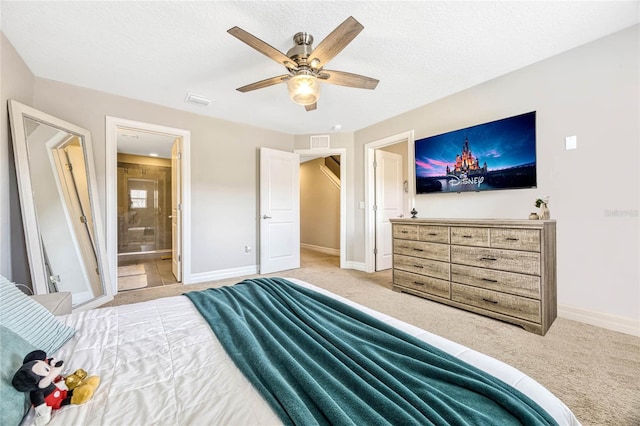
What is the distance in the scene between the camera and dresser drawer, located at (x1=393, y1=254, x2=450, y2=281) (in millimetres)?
2789

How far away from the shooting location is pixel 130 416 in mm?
668

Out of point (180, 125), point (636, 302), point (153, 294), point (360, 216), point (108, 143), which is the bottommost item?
point (153, 294)

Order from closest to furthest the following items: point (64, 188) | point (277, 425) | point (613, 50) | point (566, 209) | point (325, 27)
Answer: point (277, 425) → point (325, 27) → point (613, 50) → point (566, 209) → point (64, 188)

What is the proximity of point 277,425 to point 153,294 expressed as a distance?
3.30 meters

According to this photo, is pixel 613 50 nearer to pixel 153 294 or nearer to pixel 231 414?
pixel 231 414

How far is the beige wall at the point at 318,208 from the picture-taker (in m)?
6.45

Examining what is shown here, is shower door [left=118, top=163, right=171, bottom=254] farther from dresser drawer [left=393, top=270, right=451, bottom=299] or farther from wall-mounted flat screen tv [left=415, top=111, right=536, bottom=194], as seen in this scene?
wall-mounted flat screen tv [left=415, top=111, right=536, bottom=194]

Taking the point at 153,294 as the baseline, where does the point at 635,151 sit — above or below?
above

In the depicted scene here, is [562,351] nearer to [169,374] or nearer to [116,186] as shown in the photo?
[169,374]

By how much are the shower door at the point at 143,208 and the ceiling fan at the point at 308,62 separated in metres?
4.94

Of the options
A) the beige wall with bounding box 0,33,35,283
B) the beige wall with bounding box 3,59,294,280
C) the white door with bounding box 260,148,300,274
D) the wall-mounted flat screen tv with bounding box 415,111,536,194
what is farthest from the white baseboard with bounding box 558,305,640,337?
the beige wall with bounding box 0,33,35,283

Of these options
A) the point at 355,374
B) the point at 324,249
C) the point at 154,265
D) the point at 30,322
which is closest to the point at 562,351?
the point at 355,374

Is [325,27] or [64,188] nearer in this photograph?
[325,27]

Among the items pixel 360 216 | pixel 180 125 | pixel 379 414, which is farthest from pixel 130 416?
pixel 360 216
